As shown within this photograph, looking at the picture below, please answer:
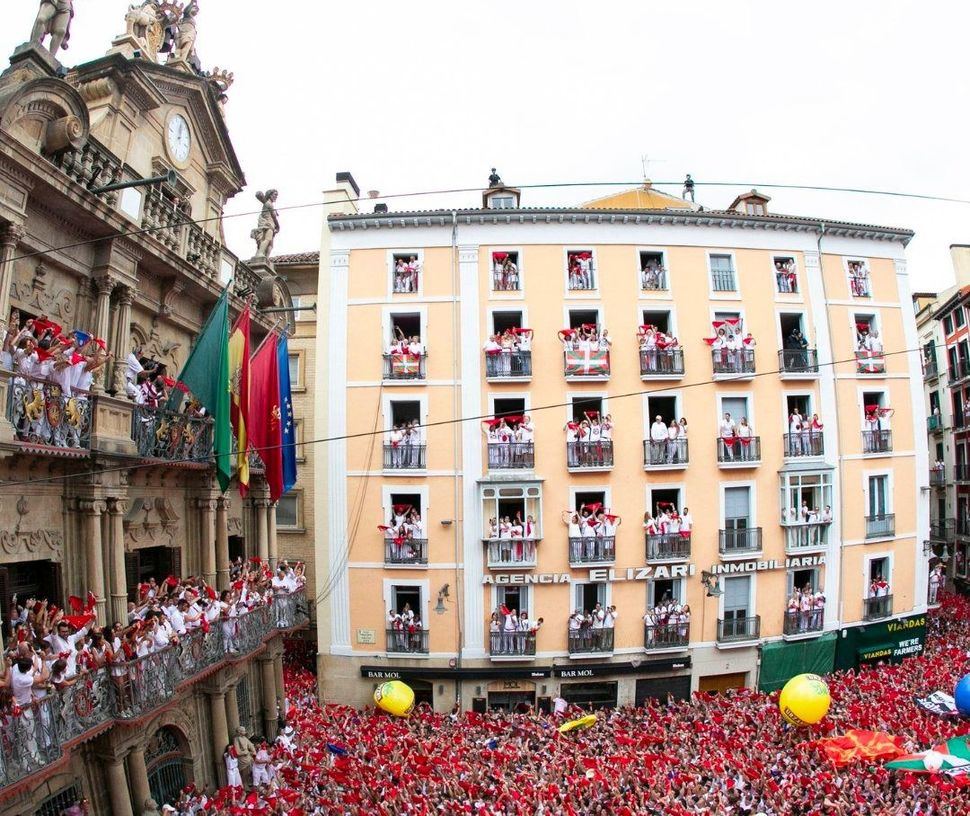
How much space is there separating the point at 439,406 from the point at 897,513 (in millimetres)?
17829

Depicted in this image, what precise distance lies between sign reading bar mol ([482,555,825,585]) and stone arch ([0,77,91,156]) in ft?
55.3

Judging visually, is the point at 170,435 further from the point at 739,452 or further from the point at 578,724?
the point at 739,452

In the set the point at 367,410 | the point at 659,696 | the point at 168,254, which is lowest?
the point at 659,696

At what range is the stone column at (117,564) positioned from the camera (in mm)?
13859

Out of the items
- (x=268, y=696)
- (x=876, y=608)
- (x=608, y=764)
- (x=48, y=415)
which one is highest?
(x=48, y=415)

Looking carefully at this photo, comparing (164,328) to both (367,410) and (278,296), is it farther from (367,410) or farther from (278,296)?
(367,410)

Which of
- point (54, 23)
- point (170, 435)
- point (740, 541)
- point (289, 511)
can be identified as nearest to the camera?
point (54, 23)

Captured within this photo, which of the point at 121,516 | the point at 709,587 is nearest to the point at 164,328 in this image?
the point at 121,516

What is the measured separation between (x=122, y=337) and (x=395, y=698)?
42.9 feet

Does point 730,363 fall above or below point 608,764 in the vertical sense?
above

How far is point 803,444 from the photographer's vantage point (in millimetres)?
25781

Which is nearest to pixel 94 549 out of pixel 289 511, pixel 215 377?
pixel 215 377

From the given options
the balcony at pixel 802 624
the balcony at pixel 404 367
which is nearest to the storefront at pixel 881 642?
the balcony at pixel 802 624

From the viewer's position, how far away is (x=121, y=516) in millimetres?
13992
